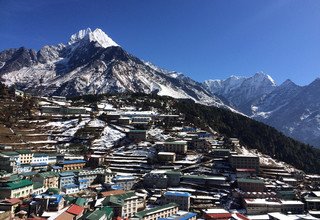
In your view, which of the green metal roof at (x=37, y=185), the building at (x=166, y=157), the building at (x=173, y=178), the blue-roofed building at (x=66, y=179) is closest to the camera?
the green metal roof at (x=37, y=185)

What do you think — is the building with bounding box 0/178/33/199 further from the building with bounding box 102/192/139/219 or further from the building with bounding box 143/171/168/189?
the building with bounding box 143/171/168/189

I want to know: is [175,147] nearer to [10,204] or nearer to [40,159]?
[40,159]

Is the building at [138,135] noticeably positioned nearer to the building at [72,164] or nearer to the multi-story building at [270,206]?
the building at [72,164]

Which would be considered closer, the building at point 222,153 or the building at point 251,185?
the building at point 251,185

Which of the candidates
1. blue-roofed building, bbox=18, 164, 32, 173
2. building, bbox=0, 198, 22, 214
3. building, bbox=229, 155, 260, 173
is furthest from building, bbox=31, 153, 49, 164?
building, bbox=229, 155, 260, 173

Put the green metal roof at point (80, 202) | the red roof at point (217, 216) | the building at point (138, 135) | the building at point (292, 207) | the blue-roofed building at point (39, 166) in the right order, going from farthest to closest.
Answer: the building at point (138, 135) < the blue-roofed building at point (39, 166) < the building at point (292, 207) < the green metal roof at point (80, 202) < the red roof at point (217, 216)

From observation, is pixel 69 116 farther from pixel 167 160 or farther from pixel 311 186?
pixel 311 186

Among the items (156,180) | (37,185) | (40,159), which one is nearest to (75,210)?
(37,185)

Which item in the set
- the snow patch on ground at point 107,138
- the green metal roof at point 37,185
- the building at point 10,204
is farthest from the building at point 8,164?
the snow patch on ground at point 107,138
